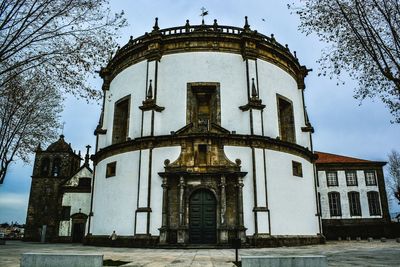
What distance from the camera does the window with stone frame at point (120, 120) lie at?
23625 mm

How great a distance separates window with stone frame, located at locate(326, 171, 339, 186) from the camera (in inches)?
1507

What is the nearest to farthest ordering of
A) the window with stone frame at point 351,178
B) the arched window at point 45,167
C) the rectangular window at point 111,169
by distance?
the rectangular window at point 111,169 < the window with stone frame at point 351,178 < the arched window at point 45,167

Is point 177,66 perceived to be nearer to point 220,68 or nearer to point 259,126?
point 220,68

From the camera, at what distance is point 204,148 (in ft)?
65.3

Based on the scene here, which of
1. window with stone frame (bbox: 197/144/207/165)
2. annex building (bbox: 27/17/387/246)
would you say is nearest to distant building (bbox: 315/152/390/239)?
annex building (bbox: 27/17/387/246)

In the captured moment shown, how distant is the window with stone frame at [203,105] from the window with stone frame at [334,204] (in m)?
22.5

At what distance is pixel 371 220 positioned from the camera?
36406mm

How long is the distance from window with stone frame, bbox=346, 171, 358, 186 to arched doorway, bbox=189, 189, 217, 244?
24741 millimetres

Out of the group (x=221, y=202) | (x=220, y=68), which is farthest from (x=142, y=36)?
(x=221, y=202)

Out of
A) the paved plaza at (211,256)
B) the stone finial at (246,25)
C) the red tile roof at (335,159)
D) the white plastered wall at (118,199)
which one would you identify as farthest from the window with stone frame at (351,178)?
the white plastered wall at (118,199)

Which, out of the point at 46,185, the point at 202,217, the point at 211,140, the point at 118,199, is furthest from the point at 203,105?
the point at 46,185

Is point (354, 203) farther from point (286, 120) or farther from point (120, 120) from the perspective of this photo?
point (120, 120)

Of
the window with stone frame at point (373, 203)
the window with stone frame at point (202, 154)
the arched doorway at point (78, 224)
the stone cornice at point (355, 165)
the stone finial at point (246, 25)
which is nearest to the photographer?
the window with stone frame at point (202, 154)

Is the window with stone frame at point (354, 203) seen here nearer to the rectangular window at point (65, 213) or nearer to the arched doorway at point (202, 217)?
the arched doorway at point (202, 217)
